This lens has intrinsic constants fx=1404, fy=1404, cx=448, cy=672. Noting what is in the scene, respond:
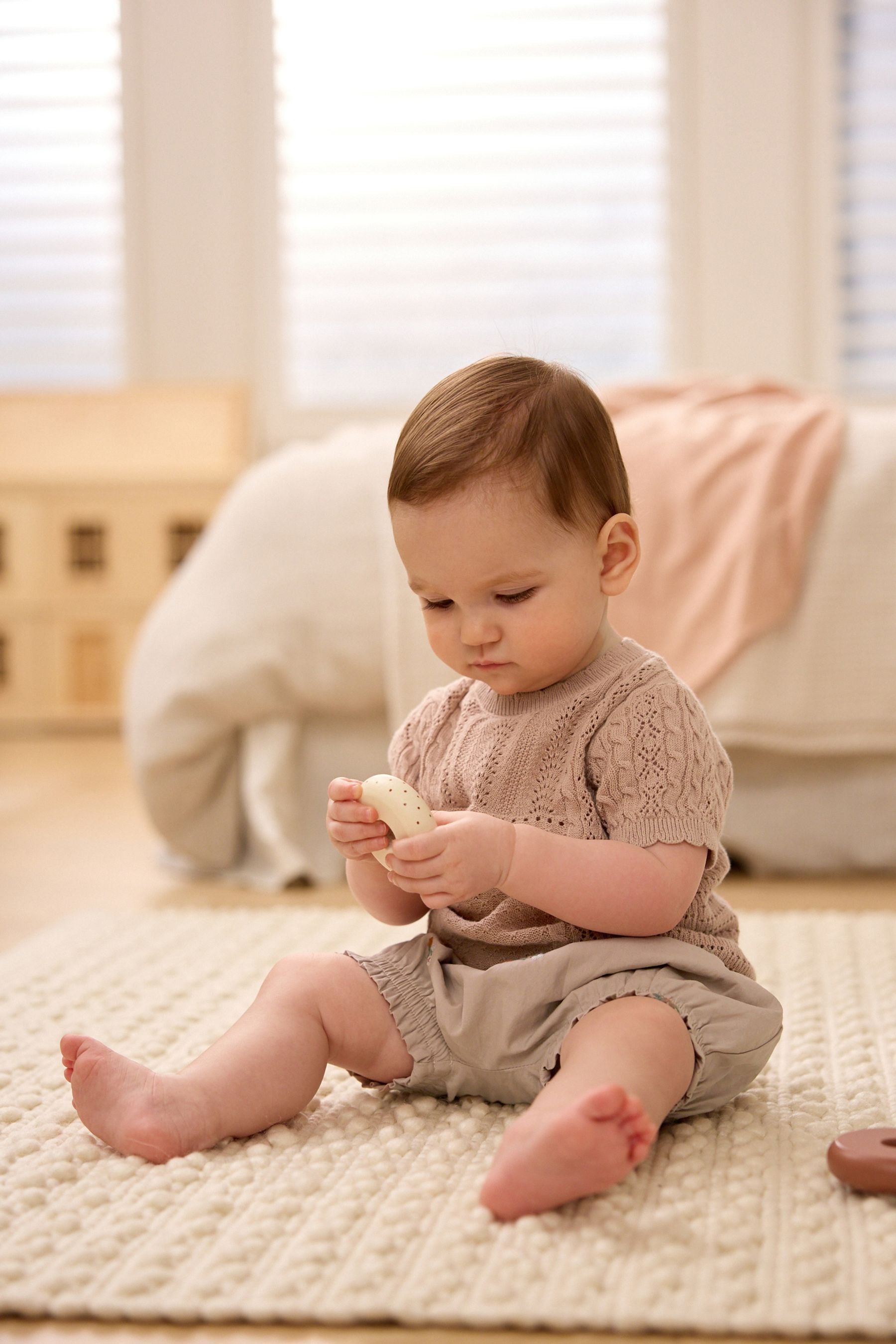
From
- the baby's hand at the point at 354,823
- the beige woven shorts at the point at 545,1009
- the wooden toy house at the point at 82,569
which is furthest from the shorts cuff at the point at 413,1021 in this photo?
the wooden toy house at the point at 82,569

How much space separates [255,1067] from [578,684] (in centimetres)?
32

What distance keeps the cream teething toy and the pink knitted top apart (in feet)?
0.29

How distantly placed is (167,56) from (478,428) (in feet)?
10.5

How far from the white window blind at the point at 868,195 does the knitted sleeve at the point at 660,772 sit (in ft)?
9.61

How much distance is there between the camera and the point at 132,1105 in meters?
0.84

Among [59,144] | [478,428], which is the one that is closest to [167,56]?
[59,144]

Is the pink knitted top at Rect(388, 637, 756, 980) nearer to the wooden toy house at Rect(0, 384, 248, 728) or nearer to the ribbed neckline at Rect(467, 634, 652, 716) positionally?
the ribbed neckline at Rect(467, 634, 652, 716)

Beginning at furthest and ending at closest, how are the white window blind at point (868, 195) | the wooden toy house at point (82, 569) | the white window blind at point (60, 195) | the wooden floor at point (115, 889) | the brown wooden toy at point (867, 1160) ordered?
the white window blind at point (60, 195) → the white window blind at point (868, 195) → the wooden toy house at point (82, 569) → the brown wooden toy at point (867, 1160) → the wooden floor at point (115, 889)

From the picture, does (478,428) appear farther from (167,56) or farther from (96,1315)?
(167,56)

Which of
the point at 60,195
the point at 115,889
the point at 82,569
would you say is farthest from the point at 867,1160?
the point at 60,195

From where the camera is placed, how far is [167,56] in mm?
3623

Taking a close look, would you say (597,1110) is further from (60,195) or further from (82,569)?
(60,195)

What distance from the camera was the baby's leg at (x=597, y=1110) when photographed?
2.33ft

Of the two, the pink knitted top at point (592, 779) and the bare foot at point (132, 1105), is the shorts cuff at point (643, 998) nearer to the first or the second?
the pink knitted top at point (592, 779)
